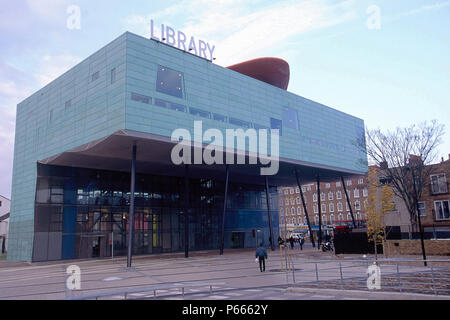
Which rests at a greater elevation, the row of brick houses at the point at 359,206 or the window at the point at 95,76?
the window at the point at 95,76

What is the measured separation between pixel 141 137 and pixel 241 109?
1391 cm

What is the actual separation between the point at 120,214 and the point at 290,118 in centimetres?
2476

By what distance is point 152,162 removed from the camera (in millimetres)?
43438

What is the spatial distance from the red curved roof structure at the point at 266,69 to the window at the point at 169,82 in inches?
812

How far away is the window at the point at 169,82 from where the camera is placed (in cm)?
3447

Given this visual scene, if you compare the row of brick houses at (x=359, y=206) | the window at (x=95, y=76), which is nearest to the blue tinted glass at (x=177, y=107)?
the window at (x=95, y=76)

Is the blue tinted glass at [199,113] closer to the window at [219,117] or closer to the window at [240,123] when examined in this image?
the window at [219,117]

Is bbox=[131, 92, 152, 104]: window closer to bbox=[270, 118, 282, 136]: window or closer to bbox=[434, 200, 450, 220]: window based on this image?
bbox=[270, 118, 282, 136]: window

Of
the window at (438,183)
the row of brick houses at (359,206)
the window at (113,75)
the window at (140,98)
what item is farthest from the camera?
the window at (438,183)

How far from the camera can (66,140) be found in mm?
37438

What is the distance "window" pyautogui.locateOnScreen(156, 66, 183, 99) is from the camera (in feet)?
113

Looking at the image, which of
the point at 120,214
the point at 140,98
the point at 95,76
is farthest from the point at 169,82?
the point at 120,214

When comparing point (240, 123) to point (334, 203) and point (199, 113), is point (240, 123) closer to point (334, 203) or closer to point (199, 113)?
point (199, 113)
